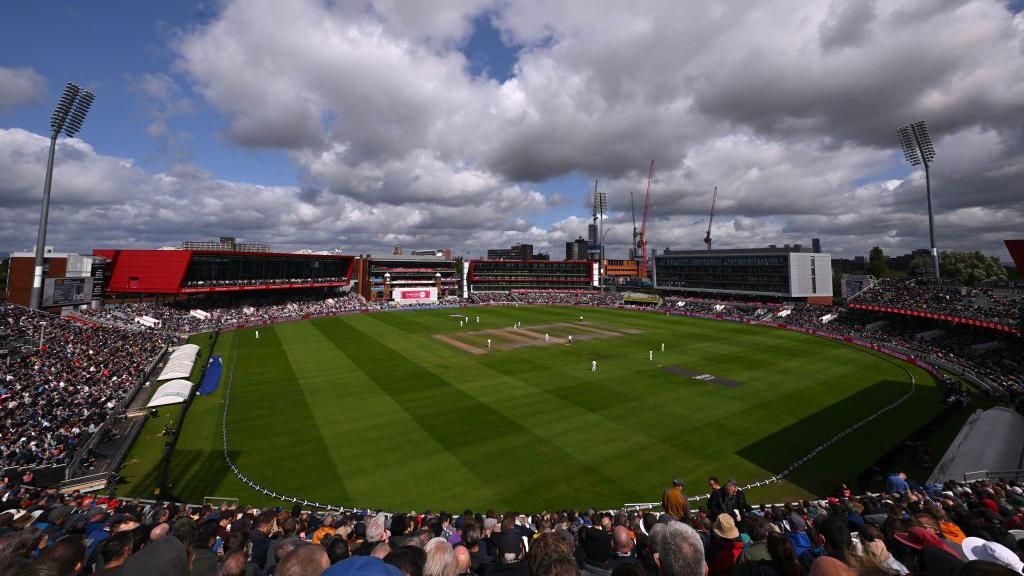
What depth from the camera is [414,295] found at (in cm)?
9281

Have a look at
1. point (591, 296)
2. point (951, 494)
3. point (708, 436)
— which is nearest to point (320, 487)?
point (708, 436)

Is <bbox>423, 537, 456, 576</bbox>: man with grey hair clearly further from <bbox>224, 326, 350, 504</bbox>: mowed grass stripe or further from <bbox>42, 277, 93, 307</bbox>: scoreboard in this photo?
<bbox>42, 277, 93, 307</bbox>: scoreboard

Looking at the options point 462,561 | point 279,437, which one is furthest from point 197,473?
point 462,561

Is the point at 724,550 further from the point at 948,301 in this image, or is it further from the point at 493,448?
the point at 948,301

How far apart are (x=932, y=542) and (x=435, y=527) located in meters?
8.73

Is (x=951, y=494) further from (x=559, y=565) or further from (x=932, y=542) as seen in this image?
(x=559, y=565)

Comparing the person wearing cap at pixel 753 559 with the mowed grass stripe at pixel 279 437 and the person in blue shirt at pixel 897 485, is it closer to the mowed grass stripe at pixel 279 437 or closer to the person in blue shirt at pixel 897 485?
the person in blue shirt at pixel 897 485

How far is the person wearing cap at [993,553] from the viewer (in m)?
5.24

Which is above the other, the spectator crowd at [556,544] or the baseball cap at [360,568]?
the baseball cap at [360,568]

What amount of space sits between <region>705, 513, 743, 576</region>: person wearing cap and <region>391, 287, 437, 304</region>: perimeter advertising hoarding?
89435 mm

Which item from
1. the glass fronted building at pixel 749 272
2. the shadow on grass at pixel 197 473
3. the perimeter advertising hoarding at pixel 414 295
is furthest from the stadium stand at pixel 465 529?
the perimeter advertising hoarding at pixel 414 295

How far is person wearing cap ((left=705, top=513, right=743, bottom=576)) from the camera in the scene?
5.90 m

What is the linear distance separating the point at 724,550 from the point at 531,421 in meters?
19.8

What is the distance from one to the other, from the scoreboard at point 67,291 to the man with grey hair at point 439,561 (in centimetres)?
6691
